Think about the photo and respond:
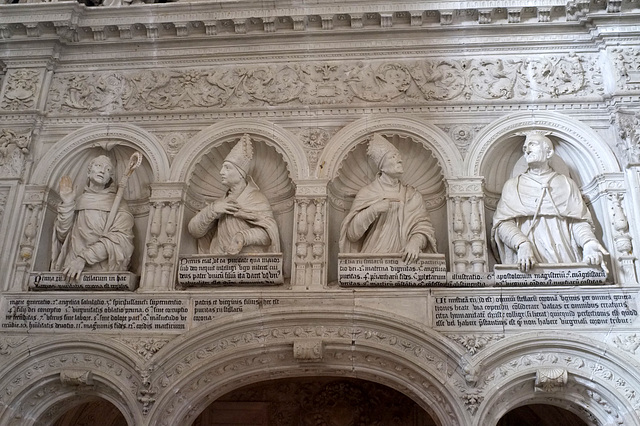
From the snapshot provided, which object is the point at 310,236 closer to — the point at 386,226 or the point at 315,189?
the point at 315,189

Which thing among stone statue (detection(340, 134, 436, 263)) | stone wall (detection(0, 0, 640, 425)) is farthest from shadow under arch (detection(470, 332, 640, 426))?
stone statue (detection(340, 134, 436, 263))

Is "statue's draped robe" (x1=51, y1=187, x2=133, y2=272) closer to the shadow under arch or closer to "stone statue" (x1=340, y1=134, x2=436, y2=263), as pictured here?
"stone statue" (x1=340, y1=134, x2=436, y2=263)

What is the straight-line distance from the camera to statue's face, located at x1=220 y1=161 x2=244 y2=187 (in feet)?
23.5

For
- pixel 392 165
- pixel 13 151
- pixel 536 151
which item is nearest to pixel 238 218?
pixel 392 165

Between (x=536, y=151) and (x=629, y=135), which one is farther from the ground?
(x=629, y=135)

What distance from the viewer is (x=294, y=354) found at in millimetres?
6168

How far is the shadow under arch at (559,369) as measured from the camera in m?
5.81

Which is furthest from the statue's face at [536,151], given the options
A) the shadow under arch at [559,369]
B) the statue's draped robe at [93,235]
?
the statue's draped robe at [93,235]

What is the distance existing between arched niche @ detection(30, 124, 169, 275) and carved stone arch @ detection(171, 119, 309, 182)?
21cm

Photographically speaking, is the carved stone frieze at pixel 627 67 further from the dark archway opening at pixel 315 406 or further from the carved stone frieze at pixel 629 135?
the dark archway opening at pixel 315 406

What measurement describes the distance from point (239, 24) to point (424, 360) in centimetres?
450

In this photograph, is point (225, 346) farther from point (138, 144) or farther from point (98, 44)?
point (98, 44)

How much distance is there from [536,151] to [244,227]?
326cm

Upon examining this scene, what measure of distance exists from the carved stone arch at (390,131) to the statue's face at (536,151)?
723 millimetres
